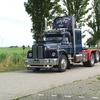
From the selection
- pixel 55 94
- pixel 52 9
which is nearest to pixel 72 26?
pixel 52 9

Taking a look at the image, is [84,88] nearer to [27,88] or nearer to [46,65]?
[27,88]

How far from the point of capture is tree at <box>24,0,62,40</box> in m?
23.6

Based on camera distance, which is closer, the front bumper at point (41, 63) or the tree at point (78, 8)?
the front bumper at point (41, 63)

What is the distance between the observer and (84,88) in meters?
9.59

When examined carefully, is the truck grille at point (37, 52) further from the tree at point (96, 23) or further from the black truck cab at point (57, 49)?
the tree at point (96, 23)

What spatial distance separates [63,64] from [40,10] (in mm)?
9122

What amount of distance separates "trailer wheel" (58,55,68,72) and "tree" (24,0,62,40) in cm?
821

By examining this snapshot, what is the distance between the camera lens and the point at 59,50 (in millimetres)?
15648

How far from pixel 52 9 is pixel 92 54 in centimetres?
619

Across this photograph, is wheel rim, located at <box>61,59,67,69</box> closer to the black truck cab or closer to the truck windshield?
the black truck cab

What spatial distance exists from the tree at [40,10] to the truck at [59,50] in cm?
523

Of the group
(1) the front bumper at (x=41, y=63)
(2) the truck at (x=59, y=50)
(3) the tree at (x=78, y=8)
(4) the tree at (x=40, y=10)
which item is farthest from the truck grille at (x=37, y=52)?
(3) the tree at (x=78, y=8)

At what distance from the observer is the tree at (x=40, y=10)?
929 inches

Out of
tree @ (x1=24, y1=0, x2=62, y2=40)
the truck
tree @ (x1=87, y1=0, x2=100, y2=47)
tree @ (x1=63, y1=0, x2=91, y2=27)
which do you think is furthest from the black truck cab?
tree @ (x1=87, y1=0, x2=100, y2=47)
